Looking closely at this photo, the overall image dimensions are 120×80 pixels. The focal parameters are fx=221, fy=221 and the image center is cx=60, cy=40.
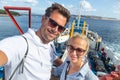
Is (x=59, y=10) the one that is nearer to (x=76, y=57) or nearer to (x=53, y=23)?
(x=53, y=23)

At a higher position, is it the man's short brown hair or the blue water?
the man's short brown hair

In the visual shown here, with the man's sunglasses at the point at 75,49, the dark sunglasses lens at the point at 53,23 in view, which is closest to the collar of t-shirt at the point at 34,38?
the dark sunglasses lens at the point at 53,23

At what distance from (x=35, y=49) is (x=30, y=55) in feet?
0.30

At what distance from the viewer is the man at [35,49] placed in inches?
82.1

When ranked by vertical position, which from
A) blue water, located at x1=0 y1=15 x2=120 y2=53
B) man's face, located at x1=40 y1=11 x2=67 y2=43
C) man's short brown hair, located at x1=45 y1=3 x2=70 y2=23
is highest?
man's short brown hair, located at x1=45 y1=3 x2=70 y2=23

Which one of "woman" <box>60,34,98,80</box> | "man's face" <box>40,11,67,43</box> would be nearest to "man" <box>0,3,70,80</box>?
"man's face" <box>40,11,67,43</box>

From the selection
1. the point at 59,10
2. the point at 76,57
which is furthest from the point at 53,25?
the point at 76,57

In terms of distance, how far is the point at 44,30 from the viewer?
2605 mm

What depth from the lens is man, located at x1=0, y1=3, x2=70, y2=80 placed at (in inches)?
82.1

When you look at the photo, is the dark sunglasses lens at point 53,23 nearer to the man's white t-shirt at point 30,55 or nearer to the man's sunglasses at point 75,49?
the man's white t-shirt at point 30,55

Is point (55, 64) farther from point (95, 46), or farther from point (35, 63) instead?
point (95, 46)

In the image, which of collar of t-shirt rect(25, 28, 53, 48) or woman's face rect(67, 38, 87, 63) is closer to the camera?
collar of t-shirt rect(25, 28, 53, 48)

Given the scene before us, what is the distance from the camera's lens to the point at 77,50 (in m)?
2.70

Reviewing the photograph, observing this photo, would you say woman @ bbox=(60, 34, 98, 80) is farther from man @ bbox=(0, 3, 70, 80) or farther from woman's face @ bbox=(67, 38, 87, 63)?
man @ bbox=(0, 3, 70, 80)
